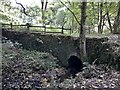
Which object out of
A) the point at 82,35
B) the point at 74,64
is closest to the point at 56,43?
the point at 74,64

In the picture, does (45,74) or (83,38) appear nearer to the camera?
(83,38)

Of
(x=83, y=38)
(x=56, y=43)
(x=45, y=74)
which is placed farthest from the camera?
(x=56, y=43)

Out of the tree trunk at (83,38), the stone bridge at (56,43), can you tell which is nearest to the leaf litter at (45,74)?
the stone bridge at (56,43)

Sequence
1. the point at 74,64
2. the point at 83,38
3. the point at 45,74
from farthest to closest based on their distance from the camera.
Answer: the point at 74,64, the point at 45,74, the point at 83,38

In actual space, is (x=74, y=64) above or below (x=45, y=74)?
above

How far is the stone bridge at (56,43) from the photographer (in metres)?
11.8

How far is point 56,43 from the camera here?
14.4 meters

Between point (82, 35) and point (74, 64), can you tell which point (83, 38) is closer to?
point (82, 35)

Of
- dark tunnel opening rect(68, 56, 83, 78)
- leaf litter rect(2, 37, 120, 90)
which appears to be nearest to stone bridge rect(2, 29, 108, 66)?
dark tunnel opening rect(68, 56, 83, 78)

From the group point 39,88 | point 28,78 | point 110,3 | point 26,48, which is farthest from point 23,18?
point 39,88

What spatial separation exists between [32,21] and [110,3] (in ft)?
24.6

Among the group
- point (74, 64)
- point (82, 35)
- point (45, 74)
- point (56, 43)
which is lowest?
point (45, 74)

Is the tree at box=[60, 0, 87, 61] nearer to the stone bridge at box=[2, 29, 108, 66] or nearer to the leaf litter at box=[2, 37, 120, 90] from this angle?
the stone bridge at box=[2, 29, 108, 66]

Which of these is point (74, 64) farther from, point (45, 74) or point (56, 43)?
point (45, 74)
